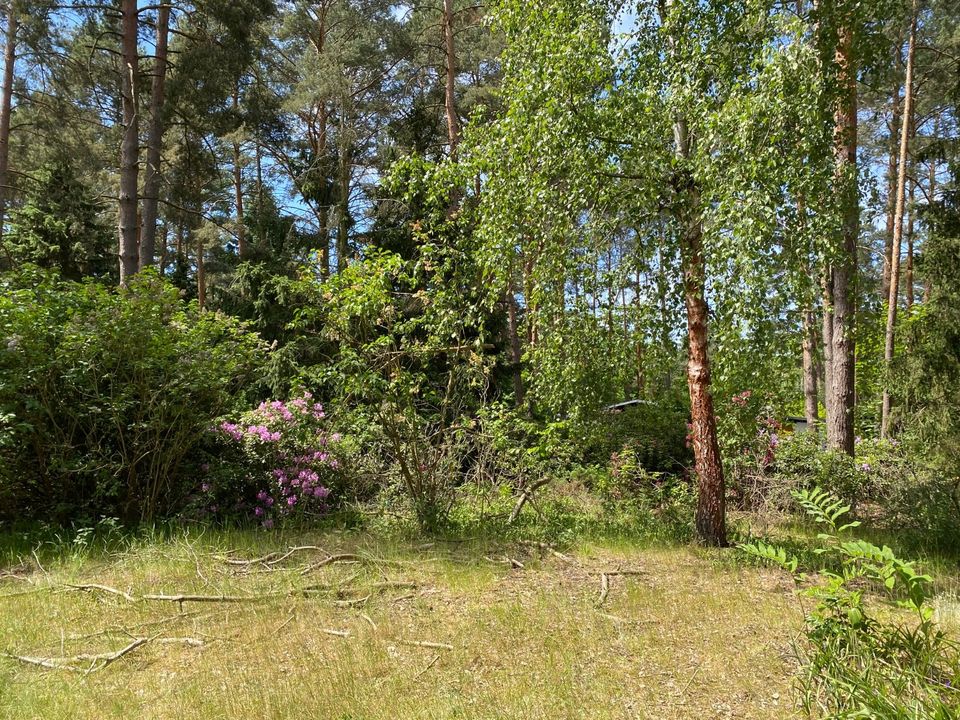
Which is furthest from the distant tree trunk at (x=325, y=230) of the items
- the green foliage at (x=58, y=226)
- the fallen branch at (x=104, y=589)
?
the fallen branch at (x=104, y=589)

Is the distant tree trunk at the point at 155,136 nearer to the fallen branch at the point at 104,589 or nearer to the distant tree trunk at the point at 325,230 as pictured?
the distant tree trunk at the point at 325,230

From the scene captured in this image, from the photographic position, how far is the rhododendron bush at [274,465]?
6656 mm

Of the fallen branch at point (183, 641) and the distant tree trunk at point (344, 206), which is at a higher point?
the distant tree trunk at point (344, 206)

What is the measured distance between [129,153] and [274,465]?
5.81 m

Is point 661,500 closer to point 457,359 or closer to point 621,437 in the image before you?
point 621,437

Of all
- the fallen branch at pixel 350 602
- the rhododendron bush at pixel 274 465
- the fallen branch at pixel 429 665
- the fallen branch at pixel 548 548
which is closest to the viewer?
the fallen branch at pixel 429 665

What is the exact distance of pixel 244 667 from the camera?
337cm

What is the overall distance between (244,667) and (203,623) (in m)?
0.83

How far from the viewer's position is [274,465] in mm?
7098

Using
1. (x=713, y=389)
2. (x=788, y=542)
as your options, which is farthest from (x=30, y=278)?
(x=788, y=542)

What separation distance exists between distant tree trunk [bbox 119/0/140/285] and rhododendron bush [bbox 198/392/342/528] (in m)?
3.83

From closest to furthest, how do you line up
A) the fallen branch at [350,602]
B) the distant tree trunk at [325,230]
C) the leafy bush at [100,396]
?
the fallen branch at [350,602], the leafy bush at [100,396], the distant tree trunk at [325,230]

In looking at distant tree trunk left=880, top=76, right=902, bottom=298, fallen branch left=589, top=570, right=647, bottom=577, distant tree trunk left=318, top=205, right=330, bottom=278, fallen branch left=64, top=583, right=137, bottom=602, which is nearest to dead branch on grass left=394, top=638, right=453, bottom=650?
fallen branch left=589, top=570, right=647, bottom=577

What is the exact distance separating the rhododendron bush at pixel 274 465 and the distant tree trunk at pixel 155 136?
4.76 meters
